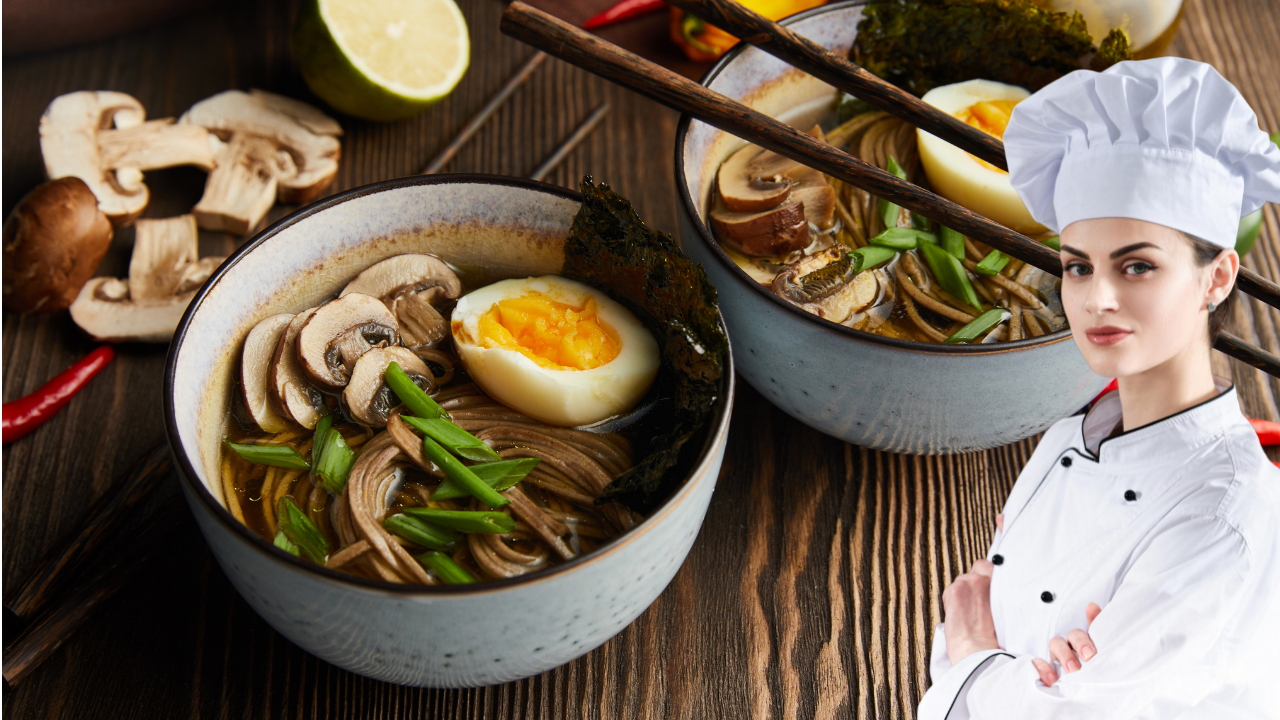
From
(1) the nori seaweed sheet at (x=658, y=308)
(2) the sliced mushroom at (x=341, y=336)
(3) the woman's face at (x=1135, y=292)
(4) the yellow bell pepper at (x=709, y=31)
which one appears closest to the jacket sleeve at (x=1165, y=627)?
(3) the woman's face at (x=1135, y=292)

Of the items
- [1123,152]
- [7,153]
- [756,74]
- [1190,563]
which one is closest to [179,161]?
[7,153]

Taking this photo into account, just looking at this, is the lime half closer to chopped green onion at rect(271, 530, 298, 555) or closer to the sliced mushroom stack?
the sliced mushroom stack

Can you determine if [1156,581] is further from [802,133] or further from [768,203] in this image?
[768,203]

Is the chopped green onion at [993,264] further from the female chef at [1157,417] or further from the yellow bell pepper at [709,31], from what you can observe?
the yellow bell pepper at [709,31]

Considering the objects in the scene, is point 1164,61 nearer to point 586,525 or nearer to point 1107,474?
point 1107,474

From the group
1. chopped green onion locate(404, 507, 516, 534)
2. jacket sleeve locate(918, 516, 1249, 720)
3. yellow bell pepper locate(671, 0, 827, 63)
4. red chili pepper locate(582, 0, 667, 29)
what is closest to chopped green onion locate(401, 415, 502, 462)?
chopped green onion locate(404, 507, 516, 534)

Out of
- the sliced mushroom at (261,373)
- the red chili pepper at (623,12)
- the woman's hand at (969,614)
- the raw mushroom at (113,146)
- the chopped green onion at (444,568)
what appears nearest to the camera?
the chopped green onion at (444,568)
